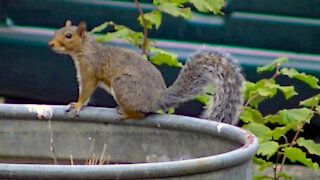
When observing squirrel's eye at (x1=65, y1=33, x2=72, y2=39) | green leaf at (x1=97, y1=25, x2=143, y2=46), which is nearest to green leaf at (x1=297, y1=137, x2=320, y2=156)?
green leaf at (x1=97, y1=25, x2=143, y2=46)

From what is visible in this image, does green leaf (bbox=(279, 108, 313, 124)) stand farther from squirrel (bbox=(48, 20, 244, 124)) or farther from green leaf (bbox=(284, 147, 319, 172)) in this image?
squirrel (bbox=(48, 20, 244, 124))

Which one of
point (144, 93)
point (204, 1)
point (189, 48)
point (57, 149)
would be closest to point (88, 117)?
point (57, 149)

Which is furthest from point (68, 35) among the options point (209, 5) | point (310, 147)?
point (310, 147)

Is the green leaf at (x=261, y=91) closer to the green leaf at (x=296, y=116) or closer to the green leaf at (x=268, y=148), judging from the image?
the green leaf at (x=296, y=116)

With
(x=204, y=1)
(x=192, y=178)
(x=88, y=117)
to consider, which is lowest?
(x=192, y=178)

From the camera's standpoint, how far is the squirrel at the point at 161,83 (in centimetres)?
278

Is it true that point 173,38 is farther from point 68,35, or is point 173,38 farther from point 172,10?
point 172,10

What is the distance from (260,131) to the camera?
9.67ft

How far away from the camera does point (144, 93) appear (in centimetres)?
284

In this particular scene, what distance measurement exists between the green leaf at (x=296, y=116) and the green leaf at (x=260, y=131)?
10 centimetres

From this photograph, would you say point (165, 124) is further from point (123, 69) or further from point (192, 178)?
point (123, 69)

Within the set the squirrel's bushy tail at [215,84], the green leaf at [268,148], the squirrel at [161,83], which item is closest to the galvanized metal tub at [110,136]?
the squirrel at [161,83]

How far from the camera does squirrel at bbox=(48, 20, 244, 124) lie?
2775 mm

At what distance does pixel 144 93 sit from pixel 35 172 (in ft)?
4.53
